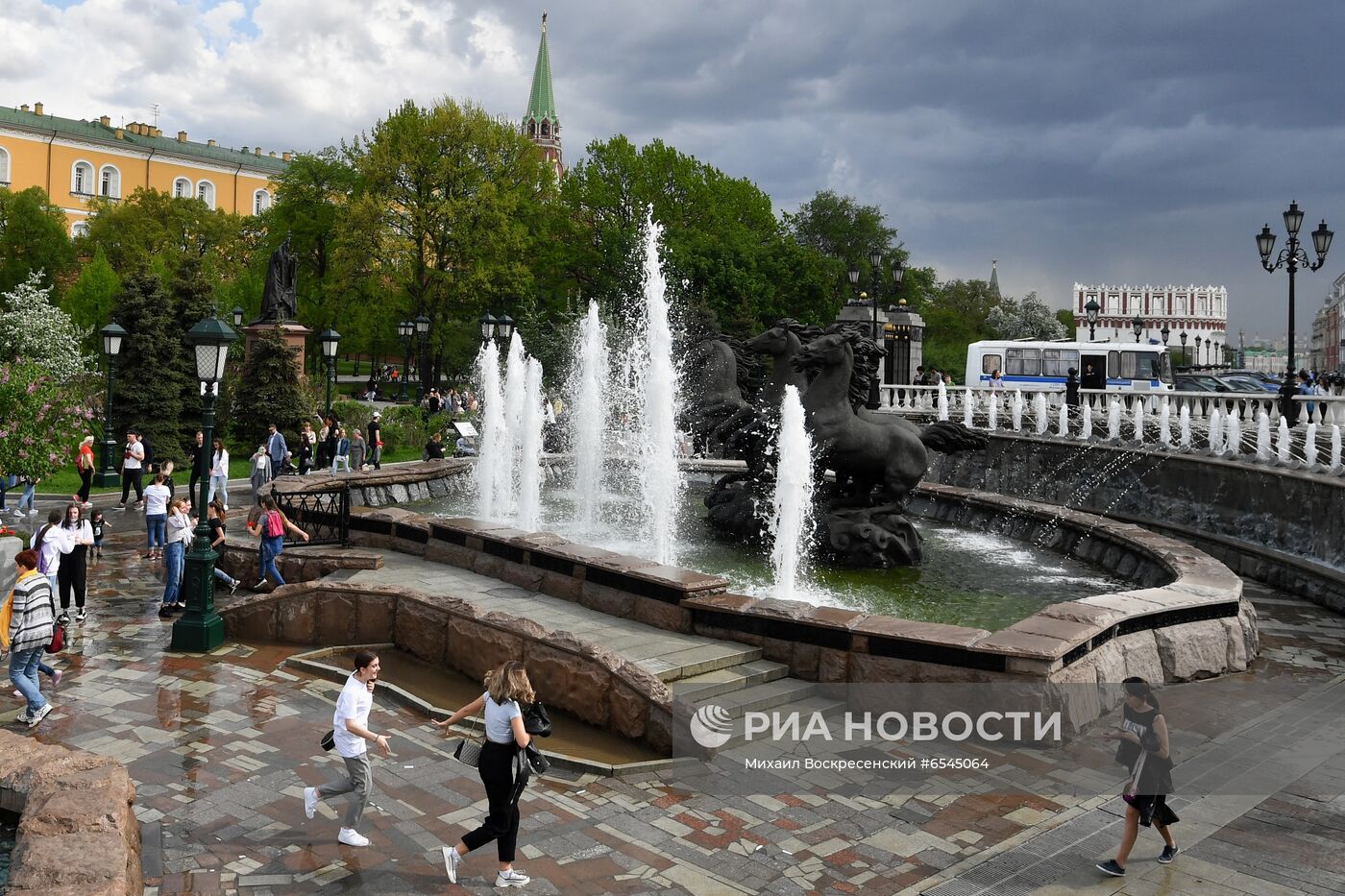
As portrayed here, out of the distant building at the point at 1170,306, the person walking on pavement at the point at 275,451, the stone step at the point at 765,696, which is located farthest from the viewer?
the distant building at the point at 1170,306

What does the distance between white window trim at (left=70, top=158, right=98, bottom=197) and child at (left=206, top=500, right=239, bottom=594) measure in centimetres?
7427

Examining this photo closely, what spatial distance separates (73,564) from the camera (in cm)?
1098

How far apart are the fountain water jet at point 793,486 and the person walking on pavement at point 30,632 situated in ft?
23.1

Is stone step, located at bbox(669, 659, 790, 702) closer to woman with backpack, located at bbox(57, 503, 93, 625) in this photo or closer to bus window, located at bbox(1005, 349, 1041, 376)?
woman with backpack, located at bbox(57, 503, 93, 625)

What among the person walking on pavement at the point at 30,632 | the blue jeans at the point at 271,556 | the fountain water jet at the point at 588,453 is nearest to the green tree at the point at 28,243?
the fountain water jet at the point at 588,453

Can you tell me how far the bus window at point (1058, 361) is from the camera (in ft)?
119

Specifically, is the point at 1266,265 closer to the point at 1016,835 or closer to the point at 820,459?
the point at 820,459

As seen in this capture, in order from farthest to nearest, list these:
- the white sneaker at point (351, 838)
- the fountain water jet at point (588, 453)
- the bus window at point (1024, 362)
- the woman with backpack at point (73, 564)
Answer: the bus window at point (1024, 362), the fountain water jet at point (588, 453), the woman with backpack at point (73, 564), the white sneaker at point (351, 838)

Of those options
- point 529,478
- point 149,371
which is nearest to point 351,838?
point 529,478

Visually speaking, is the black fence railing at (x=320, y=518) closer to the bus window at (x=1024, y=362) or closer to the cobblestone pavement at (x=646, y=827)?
the cobblestone pavement at (x=646, y=827)

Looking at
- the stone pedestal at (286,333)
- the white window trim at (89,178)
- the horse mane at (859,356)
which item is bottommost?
the horse mane at (859,356)

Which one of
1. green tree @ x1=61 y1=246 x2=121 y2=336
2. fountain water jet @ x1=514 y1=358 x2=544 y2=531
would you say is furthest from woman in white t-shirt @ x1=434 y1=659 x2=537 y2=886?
green tree @ x1=61 y1=246 x2=121 y2=336

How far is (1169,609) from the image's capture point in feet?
28.6

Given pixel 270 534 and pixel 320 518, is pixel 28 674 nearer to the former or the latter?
pixel 270 534
